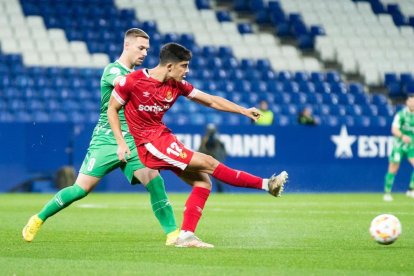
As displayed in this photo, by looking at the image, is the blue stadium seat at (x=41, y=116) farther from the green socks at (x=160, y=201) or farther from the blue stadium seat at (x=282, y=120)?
the green socks at (x=160, y=201)

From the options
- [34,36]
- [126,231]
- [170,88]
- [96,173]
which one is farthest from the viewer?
[34,36]

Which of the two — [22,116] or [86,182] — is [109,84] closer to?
[86,182]

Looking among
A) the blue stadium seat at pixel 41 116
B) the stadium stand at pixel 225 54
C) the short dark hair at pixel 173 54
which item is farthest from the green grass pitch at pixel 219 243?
the stadium stand at pixel 225 54

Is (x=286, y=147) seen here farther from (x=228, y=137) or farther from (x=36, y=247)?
(x=36, y=247)

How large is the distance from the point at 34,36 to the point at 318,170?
813 cm

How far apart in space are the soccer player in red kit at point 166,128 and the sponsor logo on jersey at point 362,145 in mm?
15429

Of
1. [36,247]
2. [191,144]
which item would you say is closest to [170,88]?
[36,247]

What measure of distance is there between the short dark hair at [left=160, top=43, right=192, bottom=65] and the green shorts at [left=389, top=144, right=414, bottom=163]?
13015 mm

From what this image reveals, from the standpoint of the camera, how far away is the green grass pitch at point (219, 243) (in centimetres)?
805

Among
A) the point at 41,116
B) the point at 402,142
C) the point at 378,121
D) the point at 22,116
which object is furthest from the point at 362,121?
the point at 22,116

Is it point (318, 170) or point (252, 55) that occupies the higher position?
point (252, 55)

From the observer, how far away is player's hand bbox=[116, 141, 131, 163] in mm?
9559

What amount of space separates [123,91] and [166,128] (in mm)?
526

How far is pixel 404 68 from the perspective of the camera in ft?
104
